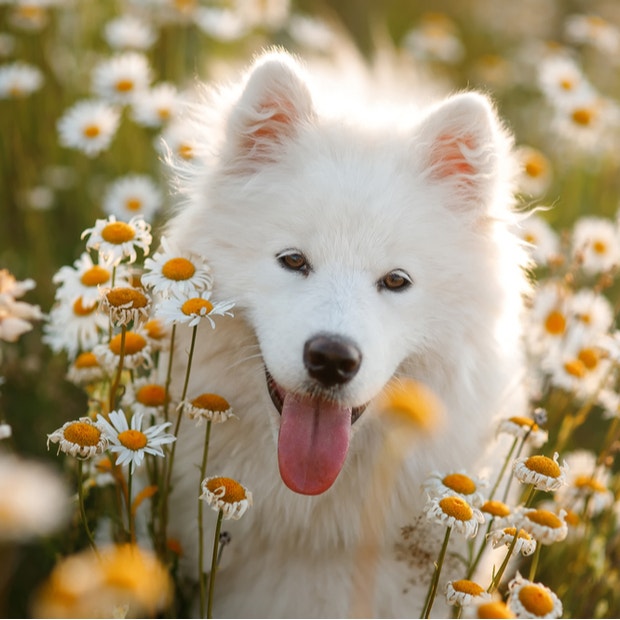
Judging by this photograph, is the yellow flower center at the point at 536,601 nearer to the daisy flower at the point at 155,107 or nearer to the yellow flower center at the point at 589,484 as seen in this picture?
the yellow flower center at the point at 589,484

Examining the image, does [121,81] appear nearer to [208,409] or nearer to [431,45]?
[208,409]

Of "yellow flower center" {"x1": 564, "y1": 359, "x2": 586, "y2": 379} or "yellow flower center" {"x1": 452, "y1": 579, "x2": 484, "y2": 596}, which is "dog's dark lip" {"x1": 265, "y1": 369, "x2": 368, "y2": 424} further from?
"yellow flower center" {"x1": 564, "y1": 359, "x2": 586, "y2": 379}

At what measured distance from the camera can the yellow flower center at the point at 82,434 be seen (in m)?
1.88

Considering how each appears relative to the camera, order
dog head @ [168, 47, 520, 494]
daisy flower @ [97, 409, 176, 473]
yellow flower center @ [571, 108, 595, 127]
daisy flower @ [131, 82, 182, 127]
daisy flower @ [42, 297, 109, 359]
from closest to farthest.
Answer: daisy flower @ [97, 409, 176, 473] < dog head @ [168, 47, 520, 494] < daisy flower @ [42, 297, 109, 359] < daisy flower @ [131, 82, 182, 127] < yellow flower center @ [571, 108, 595, 127]

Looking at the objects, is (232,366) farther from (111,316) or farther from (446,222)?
(446,222)

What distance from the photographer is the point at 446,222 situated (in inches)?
105

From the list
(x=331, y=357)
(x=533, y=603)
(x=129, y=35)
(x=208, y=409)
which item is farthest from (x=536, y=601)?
(x=129, y=35)

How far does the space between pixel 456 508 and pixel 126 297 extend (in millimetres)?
1018

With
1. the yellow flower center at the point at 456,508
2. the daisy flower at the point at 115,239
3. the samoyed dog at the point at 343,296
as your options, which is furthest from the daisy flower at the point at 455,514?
the daisy flower at the point at 115,239

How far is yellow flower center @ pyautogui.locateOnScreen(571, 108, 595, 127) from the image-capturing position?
432 cm

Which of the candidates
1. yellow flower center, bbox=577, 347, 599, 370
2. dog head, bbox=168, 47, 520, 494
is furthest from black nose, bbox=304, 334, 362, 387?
yellow flower center, bbox=577, 347, 599, 370

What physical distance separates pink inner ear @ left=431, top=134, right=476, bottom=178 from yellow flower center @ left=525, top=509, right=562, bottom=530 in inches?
49.7

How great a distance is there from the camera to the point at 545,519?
193 centimetres

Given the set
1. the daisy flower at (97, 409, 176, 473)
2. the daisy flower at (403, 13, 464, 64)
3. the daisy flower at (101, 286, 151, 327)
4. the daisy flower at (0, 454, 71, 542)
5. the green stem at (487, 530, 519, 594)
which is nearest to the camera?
the daisy flower at (0, 454, 71, 542)
